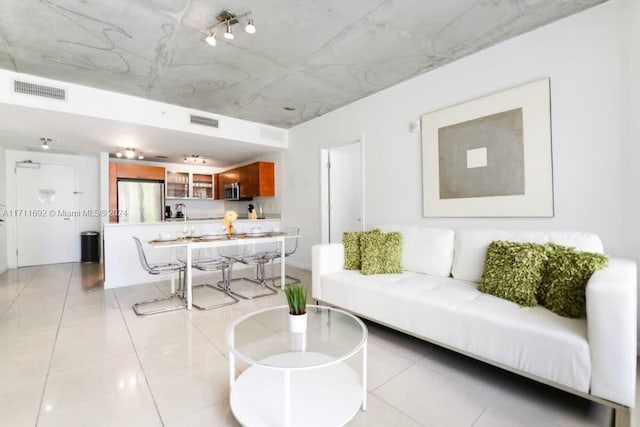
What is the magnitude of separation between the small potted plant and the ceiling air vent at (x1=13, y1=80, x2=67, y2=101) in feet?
12.3

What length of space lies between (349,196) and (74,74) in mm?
3995

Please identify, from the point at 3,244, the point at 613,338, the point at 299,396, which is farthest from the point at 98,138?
the point at 613,338

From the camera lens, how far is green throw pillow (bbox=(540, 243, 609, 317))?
1.63 m

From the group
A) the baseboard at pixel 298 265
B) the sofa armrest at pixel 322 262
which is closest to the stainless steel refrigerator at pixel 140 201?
the baseboard at pixel 298 265

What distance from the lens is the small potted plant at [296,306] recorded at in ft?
5.24

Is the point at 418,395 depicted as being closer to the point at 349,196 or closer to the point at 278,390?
the point at 278,390

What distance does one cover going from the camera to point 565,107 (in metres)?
2.30

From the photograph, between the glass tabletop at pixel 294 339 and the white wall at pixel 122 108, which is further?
the white wall at pixel 122 108

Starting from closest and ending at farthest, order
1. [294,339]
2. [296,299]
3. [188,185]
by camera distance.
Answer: [296,299], [294,339], [188,185]

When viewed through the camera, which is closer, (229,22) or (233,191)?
(229,22)

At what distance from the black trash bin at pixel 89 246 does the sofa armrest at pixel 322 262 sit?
5.70m

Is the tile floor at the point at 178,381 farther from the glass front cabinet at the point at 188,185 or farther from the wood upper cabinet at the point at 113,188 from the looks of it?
the glass front cabinet at the point at 188,185

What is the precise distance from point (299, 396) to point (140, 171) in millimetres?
6176

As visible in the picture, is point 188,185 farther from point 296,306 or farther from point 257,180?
point 296,306
